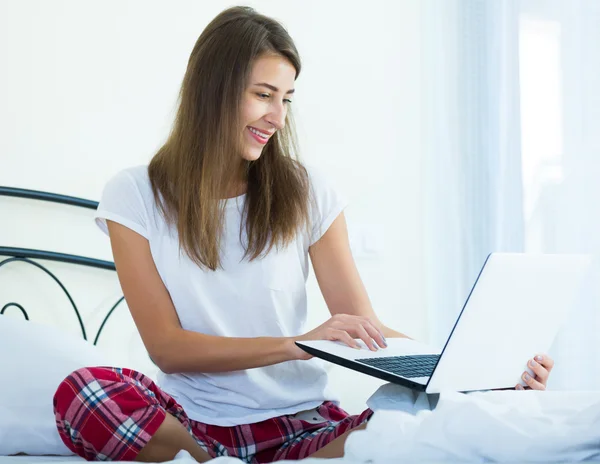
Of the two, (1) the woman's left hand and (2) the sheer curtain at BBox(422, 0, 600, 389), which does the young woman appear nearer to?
(1) the woman's left hand

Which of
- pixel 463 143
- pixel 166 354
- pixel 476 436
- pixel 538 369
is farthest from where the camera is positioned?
pixel 463 143

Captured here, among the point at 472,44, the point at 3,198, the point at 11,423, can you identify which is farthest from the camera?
the point at 472,44

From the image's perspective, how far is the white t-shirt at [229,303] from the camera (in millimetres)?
1473

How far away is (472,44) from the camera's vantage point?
2494 mm

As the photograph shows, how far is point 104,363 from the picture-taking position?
1.67 meters

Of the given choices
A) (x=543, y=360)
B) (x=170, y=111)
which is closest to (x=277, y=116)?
(x=170, y=111)

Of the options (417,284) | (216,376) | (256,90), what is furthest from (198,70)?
(417,284)

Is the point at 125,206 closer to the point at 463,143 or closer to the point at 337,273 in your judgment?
the point at 337,273

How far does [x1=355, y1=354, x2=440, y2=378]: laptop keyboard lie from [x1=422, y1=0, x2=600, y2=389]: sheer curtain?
35.0 inches

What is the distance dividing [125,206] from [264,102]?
1.13ft

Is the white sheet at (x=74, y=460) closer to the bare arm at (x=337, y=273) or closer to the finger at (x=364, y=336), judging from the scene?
the finger at (x=364, y=336)

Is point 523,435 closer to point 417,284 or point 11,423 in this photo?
point 11,423

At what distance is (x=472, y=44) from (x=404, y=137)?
0.35m

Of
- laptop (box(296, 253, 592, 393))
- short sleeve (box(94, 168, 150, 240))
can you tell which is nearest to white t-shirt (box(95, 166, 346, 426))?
short sleeve (box(94, 168, 150, 240))
